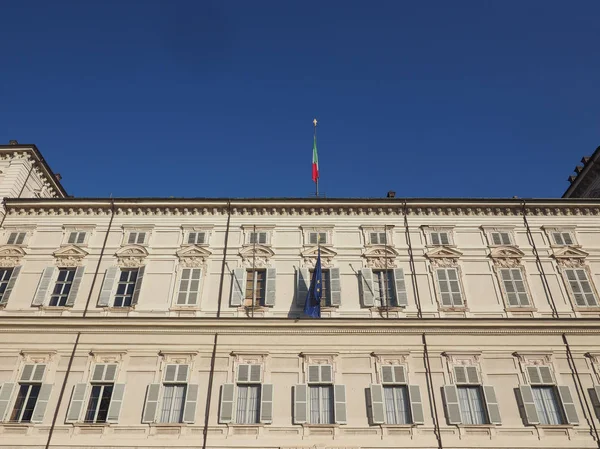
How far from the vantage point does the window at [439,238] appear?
25672 mm

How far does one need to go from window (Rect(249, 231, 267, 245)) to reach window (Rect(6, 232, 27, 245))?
1210cm

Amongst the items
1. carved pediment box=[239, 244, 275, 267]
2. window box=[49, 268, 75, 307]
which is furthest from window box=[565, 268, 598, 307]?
window box=[49, 268, 75, 307]

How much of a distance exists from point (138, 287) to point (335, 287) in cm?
964

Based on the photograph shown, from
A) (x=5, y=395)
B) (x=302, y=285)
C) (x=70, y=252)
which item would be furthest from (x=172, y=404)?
(x=70, y=252)

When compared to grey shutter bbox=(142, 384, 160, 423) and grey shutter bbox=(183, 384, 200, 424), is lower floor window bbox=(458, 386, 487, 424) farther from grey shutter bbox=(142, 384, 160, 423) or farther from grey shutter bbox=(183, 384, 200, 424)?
grey shutter bbox=(142, 384, 160, 423)

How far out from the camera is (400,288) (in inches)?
943

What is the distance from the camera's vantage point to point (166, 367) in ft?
71.3

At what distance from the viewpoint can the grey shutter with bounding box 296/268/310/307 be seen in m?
23.7

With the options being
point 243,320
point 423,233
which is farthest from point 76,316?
point 423,233

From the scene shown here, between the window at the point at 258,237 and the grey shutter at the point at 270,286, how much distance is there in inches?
72.3

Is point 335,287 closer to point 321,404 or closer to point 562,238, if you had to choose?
point 321,404

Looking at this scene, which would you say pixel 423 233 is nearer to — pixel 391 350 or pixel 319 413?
pixel 391 350

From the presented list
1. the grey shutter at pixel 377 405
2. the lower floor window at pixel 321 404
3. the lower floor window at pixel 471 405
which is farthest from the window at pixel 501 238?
the lower floor window at pixel 321 404

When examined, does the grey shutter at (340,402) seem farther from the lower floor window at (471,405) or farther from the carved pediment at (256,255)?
the carved pediment at (256,255)
